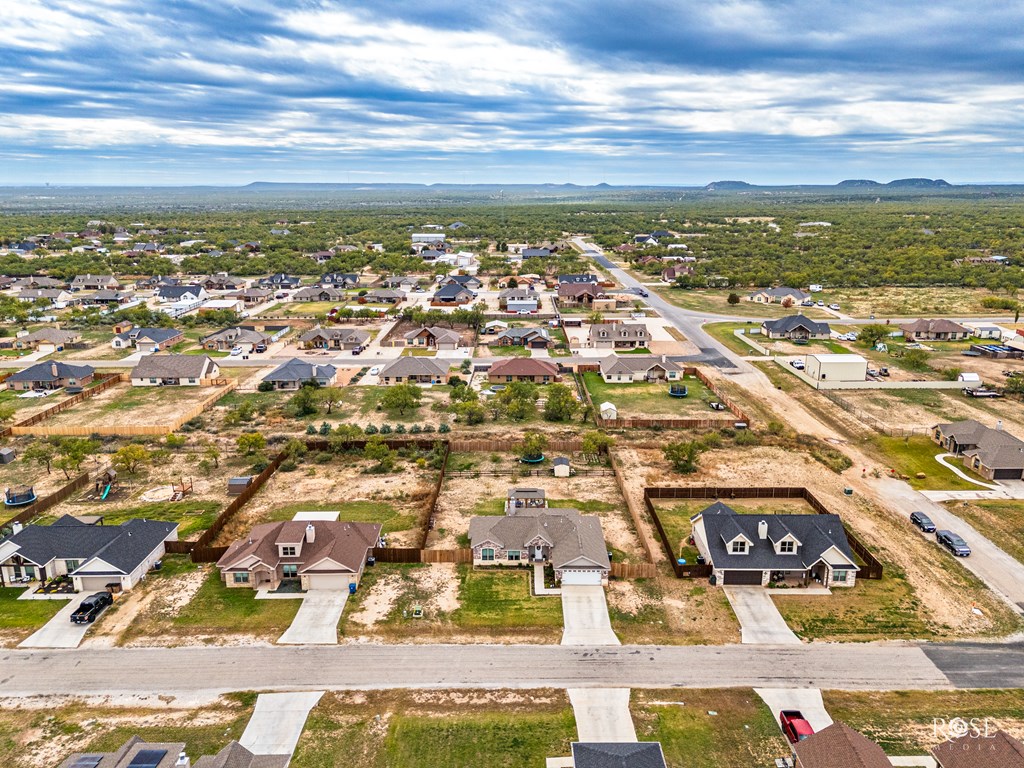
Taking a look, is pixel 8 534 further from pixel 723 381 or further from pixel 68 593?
pixel 723 381

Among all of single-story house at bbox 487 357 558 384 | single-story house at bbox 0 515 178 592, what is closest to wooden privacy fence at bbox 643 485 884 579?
single-story house at bbox 487 357 558 384

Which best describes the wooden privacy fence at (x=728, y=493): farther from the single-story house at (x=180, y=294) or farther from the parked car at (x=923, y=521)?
the single-story house at (x=180, y=294)

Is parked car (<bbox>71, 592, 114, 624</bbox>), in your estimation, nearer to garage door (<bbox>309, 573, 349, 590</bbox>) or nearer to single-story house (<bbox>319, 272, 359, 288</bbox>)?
garage door (<bbox>309, 573, 349, 590</bbox>)

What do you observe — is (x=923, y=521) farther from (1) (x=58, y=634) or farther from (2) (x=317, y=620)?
(1) (x=58, y=634)

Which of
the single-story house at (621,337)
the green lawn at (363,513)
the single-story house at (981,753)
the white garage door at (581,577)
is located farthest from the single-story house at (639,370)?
the single-story house at (981,753)

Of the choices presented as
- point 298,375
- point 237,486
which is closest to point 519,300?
point 298,375

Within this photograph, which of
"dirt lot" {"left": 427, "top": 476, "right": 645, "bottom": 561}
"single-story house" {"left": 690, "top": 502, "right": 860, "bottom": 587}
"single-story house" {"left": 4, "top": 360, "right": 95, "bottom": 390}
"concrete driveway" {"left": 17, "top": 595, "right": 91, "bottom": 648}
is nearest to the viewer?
"concrete driveway" {"left": 17, "top": 595, "right": 91, "bottom": 648}

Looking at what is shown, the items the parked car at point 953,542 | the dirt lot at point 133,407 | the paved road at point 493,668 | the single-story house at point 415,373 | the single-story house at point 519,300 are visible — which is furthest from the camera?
the single-story house at point 519,300
